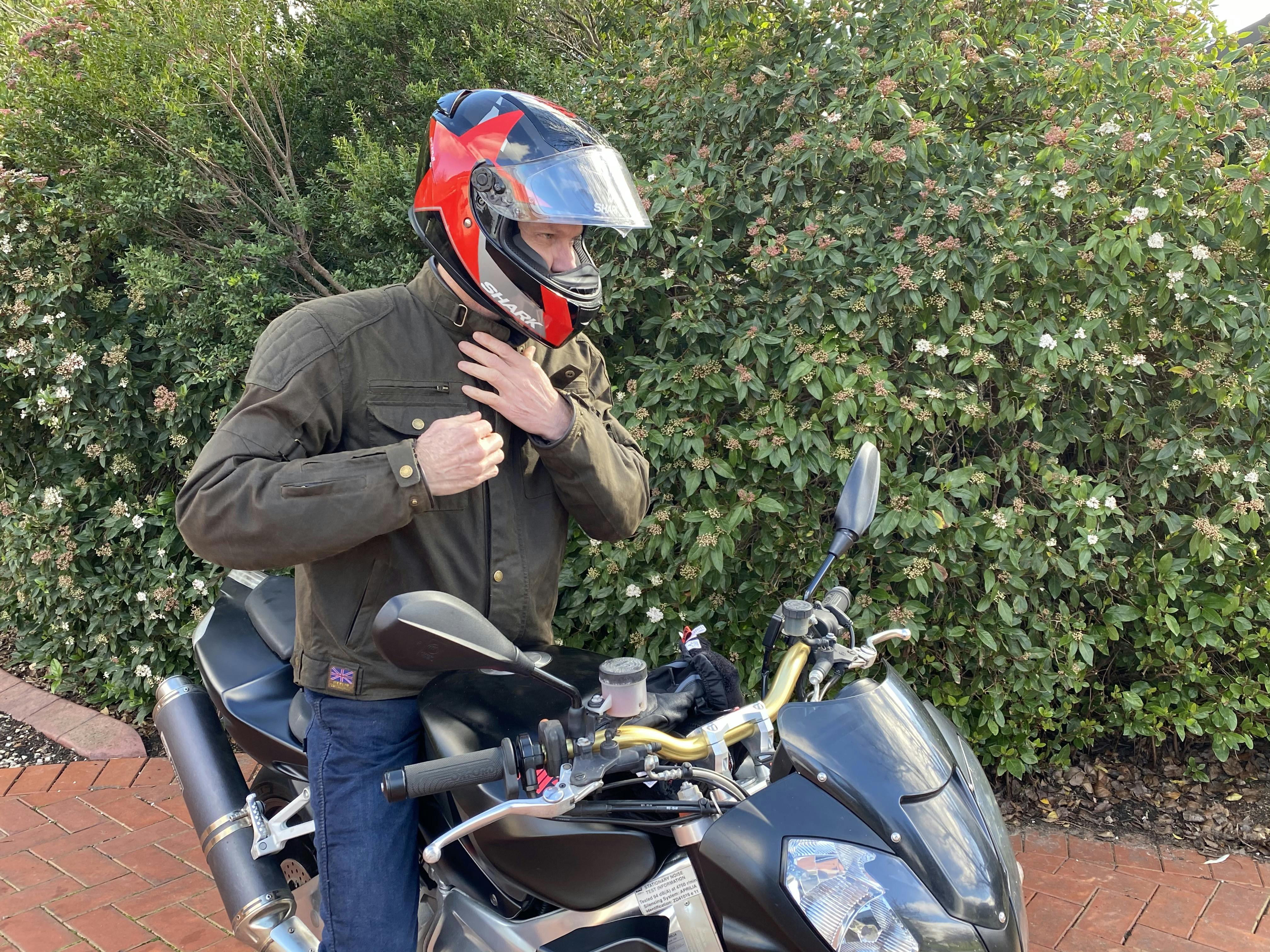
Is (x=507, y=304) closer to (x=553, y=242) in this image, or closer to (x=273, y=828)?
(x=553, y=242)

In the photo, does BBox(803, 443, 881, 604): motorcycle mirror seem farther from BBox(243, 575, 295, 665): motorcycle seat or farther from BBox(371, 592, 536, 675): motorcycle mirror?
BBox(243, 575, 295, 665): motorcycle seat

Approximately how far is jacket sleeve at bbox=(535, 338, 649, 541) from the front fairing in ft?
2.56

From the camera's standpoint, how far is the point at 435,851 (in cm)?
141

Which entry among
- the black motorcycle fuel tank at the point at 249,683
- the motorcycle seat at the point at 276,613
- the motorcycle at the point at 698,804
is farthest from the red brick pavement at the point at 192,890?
the motorcycle at the point at 698,804

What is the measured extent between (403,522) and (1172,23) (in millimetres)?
3454

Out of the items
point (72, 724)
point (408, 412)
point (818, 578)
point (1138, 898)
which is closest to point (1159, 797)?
point (1138, 898)

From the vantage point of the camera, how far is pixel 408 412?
199cm

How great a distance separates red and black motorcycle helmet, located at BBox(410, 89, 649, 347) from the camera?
6.21 ft

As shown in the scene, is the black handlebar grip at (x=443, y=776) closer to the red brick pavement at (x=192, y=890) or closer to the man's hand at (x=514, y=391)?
the man's hand at (x=514, y=391)

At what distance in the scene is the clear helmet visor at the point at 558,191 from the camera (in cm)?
187

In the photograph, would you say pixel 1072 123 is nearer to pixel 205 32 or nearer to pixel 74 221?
pixel 205 32

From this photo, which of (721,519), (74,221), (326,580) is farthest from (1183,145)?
(74,221)

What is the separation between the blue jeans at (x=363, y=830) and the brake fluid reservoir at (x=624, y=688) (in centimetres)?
69

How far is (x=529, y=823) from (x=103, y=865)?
8.67 feet
